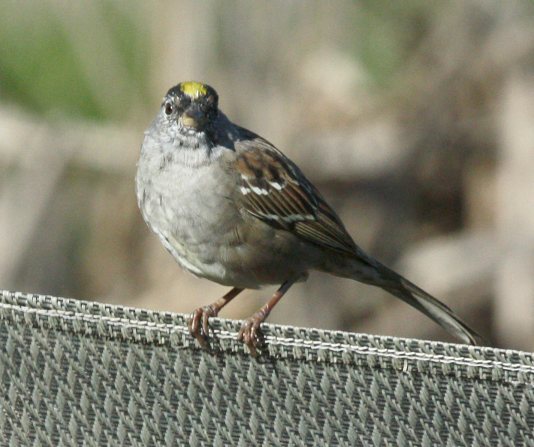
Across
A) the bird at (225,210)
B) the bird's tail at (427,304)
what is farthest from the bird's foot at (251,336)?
the bird's tail at (427,304)

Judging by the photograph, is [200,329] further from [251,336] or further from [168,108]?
[168,108]

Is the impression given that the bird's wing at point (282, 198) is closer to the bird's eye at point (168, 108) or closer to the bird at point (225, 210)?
the bird at point (225, 210)

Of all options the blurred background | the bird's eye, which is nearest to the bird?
the bird's eye

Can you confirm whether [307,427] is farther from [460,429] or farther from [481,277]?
[481,277]

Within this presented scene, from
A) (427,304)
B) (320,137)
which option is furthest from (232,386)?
(320,137)

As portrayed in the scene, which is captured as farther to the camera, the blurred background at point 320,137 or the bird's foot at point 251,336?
the blurred background at point 320,137

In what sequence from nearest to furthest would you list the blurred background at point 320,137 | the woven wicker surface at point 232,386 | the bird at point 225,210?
the woven wicker surface at point 232,386, the bird at point 225,210, the blurred background at point 320,137

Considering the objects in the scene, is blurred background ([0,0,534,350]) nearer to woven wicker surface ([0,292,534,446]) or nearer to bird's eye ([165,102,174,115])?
bird's eye ([165,102,174,115])
